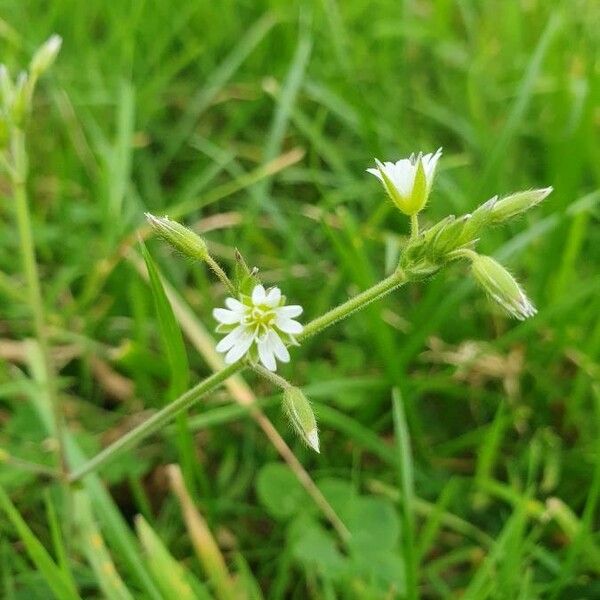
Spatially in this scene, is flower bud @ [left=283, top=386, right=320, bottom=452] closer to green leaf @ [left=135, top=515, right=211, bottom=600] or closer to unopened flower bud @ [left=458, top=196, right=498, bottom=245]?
unopened flower bud @ [left=458, top=196, right=498, bottom=245]

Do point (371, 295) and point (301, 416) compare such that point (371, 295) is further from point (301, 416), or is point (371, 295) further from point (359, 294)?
point (301, 416)

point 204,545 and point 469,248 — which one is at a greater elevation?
point 204,545

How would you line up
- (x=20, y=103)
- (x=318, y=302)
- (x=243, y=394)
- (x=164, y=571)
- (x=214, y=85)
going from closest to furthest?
(x=164, y=571)
(x=20, y=103)
(x=243, y=394)
(x=318, y=302)
(x=214, y=85)

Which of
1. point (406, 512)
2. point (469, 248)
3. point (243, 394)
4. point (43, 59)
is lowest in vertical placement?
point (406, 512)

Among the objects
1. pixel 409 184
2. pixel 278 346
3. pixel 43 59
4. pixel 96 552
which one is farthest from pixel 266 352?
pixel 43 59

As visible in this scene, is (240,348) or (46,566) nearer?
(240,348)

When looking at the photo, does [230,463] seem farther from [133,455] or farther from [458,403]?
[458,403]

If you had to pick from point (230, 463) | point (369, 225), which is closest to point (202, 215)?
point (369, 225)

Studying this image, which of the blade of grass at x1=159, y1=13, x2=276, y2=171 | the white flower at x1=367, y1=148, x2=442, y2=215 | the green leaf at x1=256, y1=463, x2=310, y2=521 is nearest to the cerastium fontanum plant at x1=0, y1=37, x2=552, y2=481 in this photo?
the white flower at x1=367, y1=148, x2=442, y2=215

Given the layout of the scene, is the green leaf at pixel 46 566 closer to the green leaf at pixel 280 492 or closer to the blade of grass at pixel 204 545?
the blade of grass at pixel 204 545
